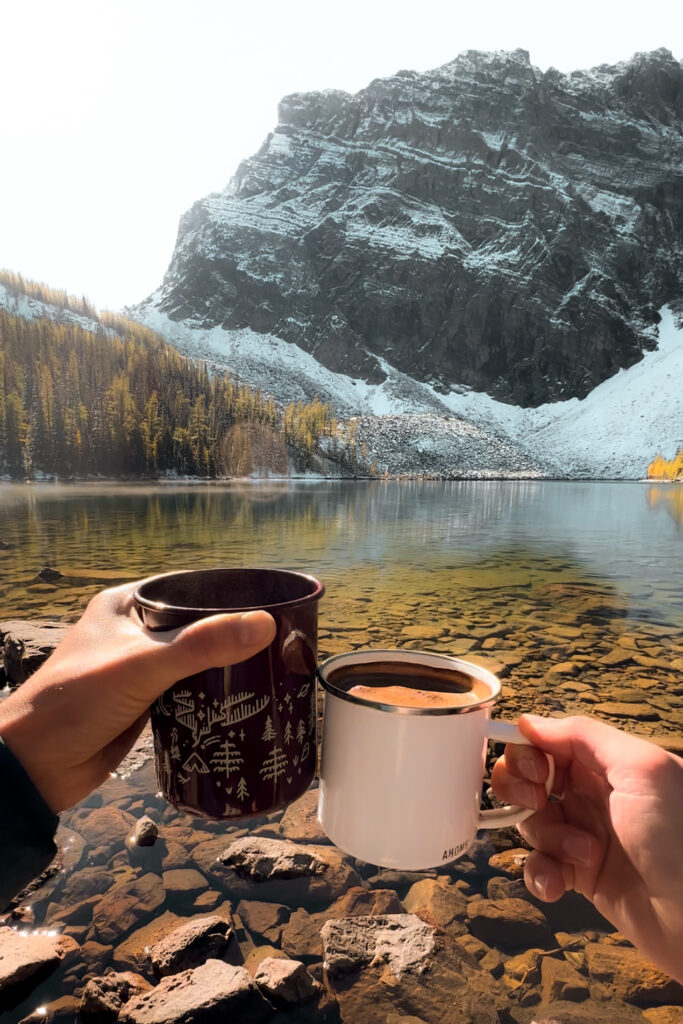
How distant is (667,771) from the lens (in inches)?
39.2

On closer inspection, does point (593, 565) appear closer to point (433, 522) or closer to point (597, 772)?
point (433, 522)

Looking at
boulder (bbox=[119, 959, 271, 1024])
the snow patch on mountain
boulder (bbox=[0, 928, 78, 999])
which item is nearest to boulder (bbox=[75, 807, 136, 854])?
boulder (bbox=[0, 928, 78, 999])

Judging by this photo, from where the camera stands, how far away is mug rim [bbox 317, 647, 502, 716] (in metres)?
0.88

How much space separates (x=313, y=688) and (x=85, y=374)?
6820 centimetres

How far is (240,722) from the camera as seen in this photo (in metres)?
0.98

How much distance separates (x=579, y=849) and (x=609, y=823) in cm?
9

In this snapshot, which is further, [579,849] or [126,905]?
[126,905]

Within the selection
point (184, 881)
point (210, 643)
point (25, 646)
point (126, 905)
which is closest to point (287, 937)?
point (184, 881)

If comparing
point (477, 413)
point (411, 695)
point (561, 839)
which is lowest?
point (561, 839)

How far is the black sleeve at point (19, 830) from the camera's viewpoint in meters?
0.97

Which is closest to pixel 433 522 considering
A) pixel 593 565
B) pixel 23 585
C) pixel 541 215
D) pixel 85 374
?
pixel 593 565

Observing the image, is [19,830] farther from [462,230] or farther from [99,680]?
[462,230]

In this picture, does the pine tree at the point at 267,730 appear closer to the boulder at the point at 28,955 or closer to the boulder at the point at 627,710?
the boulder at the point at 28,955

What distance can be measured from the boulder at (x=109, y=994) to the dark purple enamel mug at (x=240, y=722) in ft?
2.74
